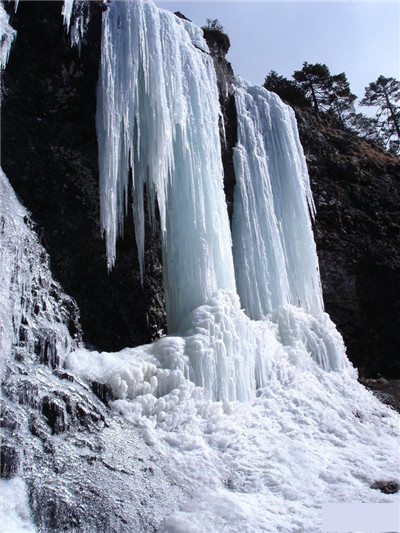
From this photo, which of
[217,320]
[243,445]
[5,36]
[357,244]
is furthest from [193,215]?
[357,244]

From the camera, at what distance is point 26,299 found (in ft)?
18.0

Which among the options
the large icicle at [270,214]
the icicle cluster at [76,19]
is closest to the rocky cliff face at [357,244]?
the large icicle at [270,214]

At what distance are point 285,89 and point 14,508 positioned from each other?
1555 cm

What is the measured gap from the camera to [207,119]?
25.5ft

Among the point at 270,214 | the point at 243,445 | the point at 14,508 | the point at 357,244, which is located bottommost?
the point at 14,508

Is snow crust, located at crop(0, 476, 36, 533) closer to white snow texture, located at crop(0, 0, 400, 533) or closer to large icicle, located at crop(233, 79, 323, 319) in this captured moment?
white snow texture, located at crop(0, 0, 400, 533)

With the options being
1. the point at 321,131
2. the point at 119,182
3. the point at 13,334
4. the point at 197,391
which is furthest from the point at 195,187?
the point at 321,131

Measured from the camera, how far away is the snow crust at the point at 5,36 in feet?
21.9

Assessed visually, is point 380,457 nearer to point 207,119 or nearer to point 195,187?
point 195,187

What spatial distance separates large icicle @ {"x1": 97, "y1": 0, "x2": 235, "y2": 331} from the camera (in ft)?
22.0

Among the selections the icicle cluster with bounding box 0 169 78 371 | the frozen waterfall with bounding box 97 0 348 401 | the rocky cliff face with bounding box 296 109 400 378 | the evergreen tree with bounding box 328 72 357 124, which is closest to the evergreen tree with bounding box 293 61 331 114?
the evergreen tree with bounding box 328 72 357 124

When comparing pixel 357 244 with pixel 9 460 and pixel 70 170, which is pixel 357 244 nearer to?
pixel 70 170

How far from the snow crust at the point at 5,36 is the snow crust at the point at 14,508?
5.13 metres

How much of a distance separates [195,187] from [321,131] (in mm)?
6243
